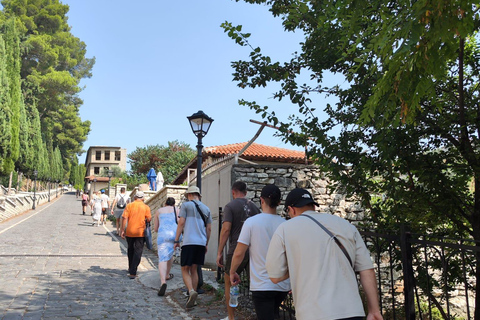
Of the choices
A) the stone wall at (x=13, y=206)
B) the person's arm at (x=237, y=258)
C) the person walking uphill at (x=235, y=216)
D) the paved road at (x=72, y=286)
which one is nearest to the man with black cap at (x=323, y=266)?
the person's arm at (x=237, y=258)

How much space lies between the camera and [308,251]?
258 cm

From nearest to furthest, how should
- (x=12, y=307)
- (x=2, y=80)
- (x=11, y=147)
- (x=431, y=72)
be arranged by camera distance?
(x=431, y=72) → (x=12, y=307) → (x=2, y=80) → (x=11, y=147)

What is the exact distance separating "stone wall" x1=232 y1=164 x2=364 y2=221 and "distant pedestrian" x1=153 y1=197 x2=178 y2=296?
2.21 m

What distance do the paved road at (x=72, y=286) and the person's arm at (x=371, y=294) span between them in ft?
12.0

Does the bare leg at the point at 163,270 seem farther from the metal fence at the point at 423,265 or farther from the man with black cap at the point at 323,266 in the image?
the man with black cap at the point at 323,266

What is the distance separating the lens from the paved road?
568 cm

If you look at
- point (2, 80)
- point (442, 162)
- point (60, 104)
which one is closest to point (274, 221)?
point (442, 162)

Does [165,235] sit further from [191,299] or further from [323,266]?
[323,266]

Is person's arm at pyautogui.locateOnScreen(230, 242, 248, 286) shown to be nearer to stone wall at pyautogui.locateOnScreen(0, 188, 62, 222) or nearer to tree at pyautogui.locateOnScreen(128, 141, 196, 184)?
stone wall at pyautogui.locateOnScreen(0, 188, 62, 222)

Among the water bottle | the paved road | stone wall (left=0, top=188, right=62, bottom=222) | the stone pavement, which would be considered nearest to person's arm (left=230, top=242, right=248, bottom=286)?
the water bottle

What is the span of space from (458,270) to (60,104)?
191 feet

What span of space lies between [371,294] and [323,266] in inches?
13.1

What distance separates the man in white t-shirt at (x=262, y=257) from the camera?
12.2 ft

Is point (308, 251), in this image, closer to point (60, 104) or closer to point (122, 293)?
point (122, 293)
